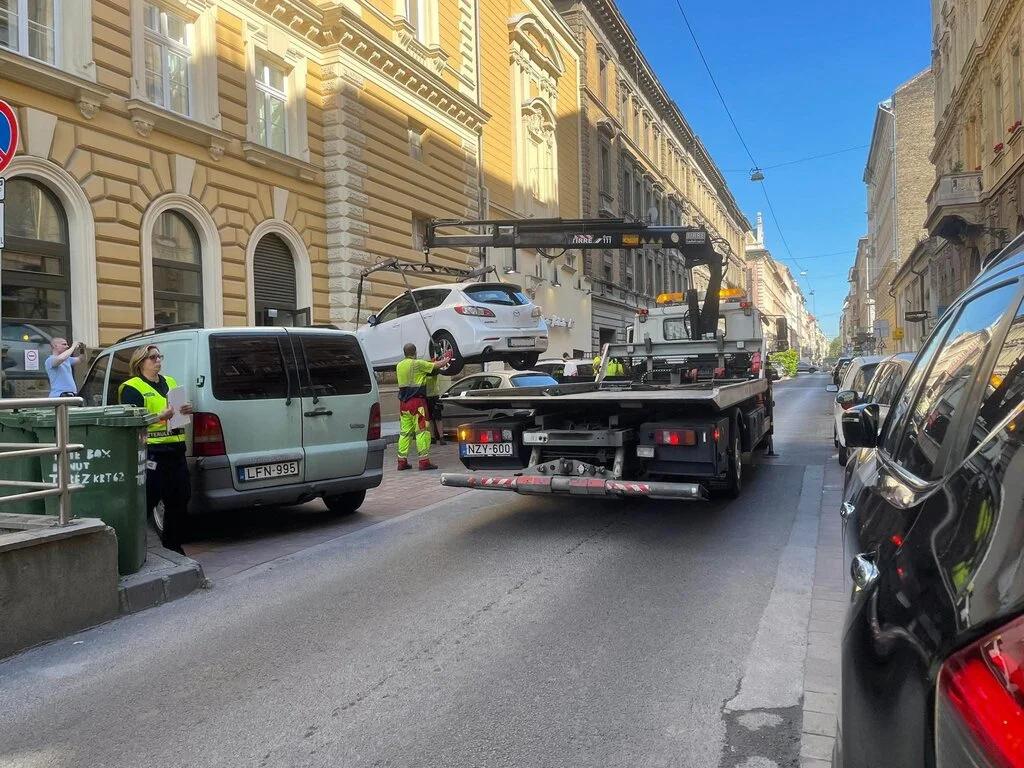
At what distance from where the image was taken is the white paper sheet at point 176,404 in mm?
5555

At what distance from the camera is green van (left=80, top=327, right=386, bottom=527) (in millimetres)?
6293

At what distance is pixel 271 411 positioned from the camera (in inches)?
263

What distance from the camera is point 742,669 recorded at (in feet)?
12.3

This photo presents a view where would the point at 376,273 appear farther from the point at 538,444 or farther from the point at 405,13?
the point at 538,444

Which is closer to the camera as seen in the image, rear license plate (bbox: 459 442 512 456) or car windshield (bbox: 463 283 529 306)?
rear license plate (bbox: 459 442 512 456)

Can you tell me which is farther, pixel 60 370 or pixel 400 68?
pixel 400 68

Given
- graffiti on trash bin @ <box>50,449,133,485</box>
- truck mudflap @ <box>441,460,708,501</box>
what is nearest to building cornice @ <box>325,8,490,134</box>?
truck mudflap @ <box>441,460,708,501</box>

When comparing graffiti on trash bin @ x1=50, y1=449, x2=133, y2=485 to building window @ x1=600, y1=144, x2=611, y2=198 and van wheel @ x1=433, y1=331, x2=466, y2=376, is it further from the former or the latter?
building window @ x1=600, y1=144, x2=611, y2=198

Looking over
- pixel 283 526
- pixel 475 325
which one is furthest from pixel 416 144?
pixel 283 526

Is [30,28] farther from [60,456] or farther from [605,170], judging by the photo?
[605,170]

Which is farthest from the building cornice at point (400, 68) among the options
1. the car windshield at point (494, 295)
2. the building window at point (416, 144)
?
the car windshield at point (494, 295)

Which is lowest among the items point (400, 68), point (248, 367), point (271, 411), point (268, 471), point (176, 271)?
point (268, 471)

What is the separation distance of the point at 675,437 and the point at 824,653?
2.56m

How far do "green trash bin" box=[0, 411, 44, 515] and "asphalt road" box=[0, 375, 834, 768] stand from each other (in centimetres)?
144
